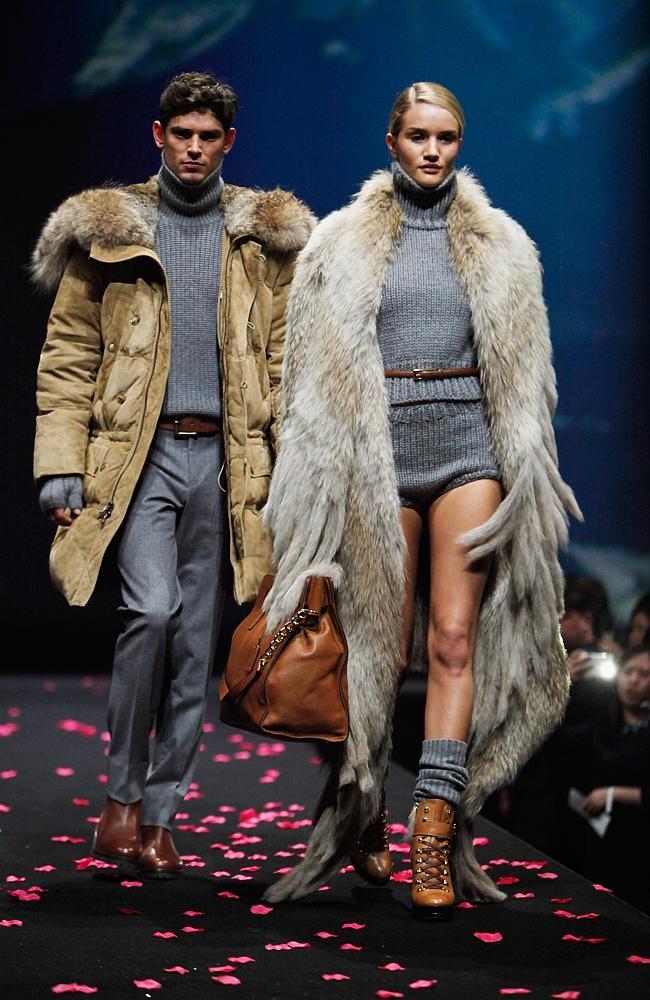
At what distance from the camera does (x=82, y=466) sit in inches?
137

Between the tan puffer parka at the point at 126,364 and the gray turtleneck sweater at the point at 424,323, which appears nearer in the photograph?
the gray turtleneck sweater at the point at 424,323

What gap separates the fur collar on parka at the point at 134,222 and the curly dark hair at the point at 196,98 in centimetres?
17

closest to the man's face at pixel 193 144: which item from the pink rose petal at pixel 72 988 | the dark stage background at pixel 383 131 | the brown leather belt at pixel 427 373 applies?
→ the brown leather belt at pixel 427 373

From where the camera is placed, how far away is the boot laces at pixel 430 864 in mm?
3004

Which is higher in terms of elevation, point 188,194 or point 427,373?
point 188,194

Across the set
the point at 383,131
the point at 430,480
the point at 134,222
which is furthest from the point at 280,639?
the point at 383,131

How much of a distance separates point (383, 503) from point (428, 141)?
0.70m

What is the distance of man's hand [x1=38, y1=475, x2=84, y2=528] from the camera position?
3467 mm

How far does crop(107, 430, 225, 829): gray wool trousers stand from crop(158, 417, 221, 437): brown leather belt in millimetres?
16

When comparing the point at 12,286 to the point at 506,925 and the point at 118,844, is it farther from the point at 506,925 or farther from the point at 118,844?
the point at 506,925

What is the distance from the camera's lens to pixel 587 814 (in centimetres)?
423

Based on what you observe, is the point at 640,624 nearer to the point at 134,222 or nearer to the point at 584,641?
the point at 584,641

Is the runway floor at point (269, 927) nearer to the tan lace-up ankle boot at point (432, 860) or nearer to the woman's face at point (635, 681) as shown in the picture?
the tan lace-up ankle boot at point (432, 860)

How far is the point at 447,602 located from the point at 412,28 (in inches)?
177
